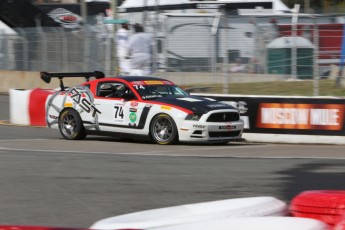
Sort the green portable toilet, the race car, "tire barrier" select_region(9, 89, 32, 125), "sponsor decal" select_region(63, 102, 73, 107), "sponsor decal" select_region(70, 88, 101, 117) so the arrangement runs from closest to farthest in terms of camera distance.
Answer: the race car → "sponsor decal" select_region(70, 88, 101, 117) → "sponsor decal" select_region(63, 102, 73, 107) → the green portable toilet → "tire barrier" select_region(9, 89, 32, 125)

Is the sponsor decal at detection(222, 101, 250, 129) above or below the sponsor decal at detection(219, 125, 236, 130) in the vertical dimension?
above

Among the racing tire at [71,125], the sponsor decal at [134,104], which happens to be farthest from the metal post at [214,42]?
the sponsor decal at [134,104]

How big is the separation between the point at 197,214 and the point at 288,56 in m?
13.9

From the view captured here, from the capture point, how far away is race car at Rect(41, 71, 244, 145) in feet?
46.1

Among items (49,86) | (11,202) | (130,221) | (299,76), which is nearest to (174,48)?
(299,76)

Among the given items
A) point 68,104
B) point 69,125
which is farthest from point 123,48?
point 69,125

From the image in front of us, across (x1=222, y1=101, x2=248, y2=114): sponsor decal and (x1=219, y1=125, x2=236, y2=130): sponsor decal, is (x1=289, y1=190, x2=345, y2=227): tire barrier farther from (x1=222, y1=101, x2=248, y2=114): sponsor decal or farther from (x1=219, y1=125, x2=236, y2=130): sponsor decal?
(x1=222, y1=101, x2=248, y2=114): sponsor decal

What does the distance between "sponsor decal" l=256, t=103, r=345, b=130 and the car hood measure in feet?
3.70

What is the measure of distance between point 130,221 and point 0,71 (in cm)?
2569

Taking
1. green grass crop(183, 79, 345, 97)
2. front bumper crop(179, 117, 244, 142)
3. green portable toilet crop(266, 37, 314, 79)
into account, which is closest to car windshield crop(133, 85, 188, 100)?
front bumper crop(179, 117, 244, 142)

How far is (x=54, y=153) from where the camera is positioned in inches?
511

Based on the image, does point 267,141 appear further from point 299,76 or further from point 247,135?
point 299,76

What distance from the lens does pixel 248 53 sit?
64.7 ft

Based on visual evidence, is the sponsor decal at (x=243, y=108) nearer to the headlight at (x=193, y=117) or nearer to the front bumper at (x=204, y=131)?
the front bumper at (x=204, y=131)
